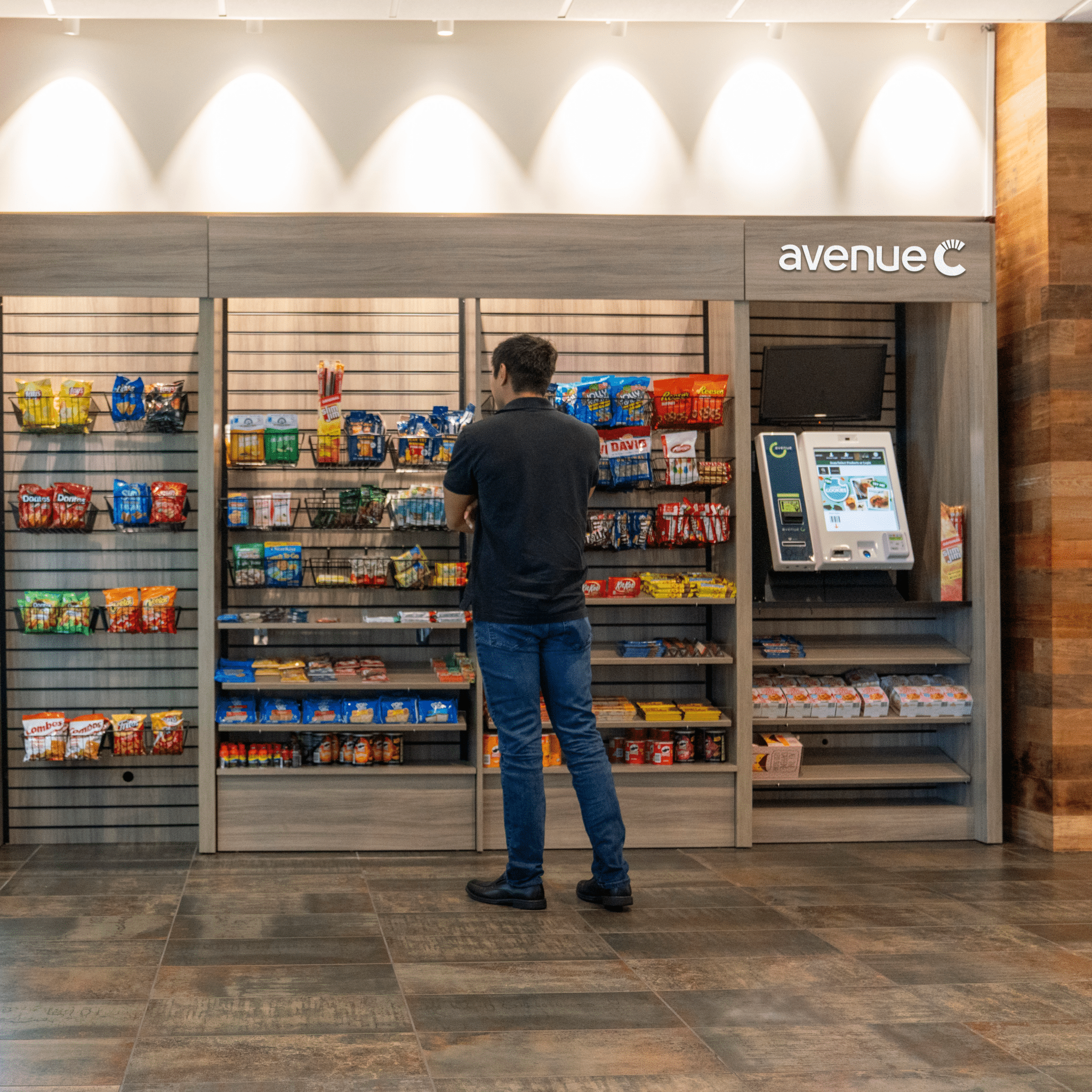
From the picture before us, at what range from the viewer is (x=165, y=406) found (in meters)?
4.62

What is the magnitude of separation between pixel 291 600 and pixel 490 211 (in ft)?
6.71

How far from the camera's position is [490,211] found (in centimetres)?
510

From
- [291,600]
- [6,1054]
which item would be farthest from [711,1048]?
[291,600]

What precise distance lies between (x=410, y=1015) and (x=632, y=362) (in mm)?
3265

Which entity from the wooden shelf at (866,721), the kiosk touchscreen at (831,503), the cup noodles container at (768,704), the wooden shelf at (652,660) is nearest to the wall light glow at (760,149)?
the kiosk touchscreen at (831,503)

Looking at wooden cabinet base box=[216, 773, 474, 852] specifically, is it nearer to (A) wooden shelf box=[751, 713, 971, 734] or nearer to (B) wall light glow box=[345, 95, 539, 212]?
(A) wooden shelf box=[751, 713, 971, 734]

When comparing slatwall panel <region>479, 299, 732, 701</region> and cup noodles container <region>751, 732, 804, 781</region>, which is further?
slatwall panel <region>479, 299, 732, 701</region>

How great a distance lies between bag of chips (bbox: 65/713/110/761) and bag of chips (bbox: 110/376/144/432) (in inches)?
51.0

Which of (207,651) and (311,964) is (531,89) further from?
(311,964)

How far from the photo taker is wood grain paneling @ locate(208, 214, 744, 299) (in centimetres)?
449

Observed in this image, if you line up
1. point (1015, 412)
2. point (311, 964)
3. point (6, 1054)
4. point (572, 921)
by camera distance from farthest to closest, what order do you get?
point (1015, 412)
point (572, 921)
point (311, 964)
point (6, 1054)

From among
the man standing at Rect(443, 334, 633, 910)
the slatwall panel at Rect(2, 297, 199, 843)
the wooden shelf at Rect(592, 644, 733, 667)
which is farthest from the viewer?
the slatwall panel at Rect(2, 297, 199, 843)

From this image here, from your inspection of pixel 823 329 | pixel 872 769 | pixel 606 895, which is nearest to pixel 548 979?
pixel 606 895

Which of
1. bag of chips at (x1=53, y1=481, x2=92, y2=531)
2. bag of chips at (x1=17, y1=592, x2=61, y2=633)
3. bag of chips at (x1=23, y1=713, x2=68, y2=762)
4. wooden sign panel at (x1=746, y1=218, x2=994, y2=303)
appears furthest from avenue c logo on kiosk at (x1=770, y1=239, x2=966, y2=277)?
bag of chips at (x1=23, y1=713, x2=68, y2=762)
